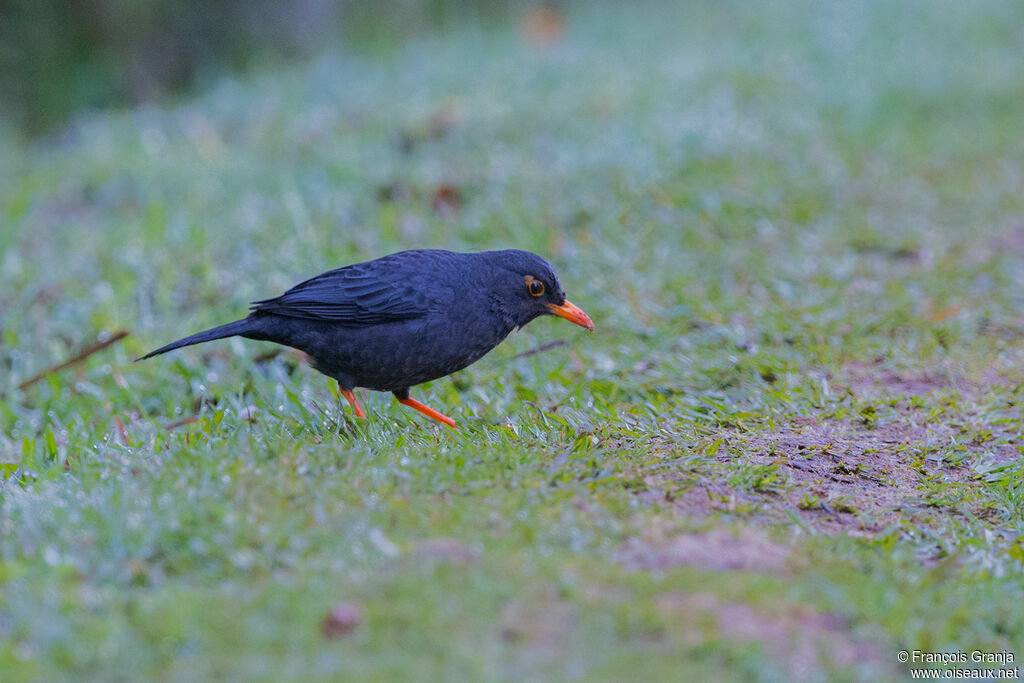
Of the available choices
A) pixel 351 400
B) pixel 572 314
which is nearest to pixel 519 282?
pixel 572 314

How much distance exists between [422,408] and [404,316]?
467 millimetres

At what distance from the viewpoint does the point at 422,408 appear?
4824 millimetres

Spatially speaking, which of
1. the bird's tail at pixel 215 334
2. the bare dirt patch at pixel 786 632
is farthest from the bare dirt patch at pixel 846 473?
the bird's tail at pixel 215 334

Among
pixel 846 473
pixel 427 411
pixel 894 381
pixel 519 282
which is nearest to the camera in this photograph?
pixel 846 473

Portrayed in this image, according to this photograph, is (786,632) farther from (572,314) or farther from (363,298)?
(363,298)

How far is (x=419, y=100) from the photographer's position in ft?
37.5

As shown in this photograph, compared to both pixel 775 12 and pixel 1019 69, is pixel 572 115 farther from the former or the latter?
pixel 775 12

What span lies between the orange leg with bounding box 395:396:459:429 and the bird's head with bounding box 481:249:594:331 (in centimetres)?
58

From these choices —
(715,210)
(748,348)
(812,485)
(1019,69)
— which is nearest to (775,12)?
(1019,69)

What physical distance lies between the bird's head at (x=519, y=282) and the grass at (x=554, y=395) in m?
0.49

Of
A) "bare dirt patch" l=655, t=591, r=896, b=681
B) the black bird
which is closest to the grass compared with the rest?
"bare dirt patch" l=655, t=591, r=896, b=681

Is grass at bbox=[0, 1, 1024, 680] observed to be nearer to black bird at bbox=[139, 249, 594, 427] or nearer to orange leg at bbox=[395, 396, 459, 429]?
orange leg at bbox=[395, 396, 459, 429]

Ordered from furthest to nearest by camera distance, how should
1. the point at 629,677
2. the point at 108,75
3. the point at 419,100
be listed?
the point at 108,75 < the point at 419,100 < the point at 629,677

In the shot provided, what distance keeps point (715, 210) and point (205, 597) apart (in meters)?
6.10
